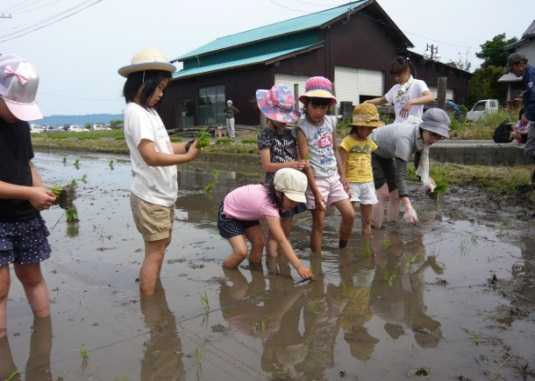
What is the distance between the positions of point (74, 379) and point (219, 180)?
698 cm

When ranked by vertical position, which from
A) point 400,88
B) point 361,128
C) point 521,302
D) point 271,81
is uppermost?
point 271,81

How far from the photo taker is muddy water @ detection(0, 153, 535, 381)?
2.30 meters

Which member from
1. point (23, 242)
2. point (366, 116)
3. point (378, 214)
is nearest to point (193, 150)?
point (23, 242)

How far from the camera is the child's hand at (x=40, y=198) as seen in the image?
95.1 inches

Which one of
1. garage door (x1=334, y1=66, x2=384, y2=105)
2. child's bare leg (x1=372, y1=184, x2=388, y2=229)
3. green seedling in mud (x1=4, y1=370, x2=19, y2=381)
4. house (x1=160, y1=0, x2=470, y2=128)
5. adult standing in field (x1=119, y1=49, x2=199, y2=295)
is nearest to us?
green seedling in mud (x1=4, y1=370, x2=19, y2=381)

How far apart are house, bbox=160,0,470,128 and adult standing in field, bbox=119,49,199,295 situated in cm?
1626

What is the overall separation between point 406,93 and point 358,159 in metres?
1.25

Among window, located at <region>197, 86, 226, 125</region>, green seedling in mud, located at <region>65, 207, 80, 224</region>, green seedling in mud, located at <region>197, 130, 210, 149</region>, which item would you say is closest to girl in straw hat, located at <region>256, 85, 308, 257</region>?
green seedling in mud, located at <region>197, 130, 210, 149</region>

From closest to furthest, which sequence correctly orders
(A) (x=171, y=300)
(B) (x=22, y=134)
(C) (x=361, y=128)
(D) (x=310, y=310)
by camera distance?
(B) (x=22, y=134) → (D) (x=310, y=310) → (A) (x=171, y=300) → (C) (x=361, y=128)

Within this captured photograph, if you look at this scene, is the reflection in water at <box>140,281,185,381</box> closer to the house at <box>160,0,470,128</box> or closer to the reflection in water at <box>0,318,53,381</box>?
the reflection in water at <box>0,318,53,381</box>

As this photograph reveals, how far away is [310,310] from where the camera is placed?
2953mm

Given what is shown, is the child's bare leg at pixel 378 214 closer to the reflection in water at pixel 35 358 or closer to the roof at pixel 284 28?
the reflection in water at pixel 35 358

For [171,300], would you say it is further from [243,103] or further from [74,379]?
[243,103]

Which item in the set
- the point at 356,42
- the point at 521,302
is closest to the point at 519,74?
the point at 521,302
